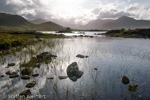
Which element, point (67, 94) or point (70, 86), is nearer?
point (67, 94)

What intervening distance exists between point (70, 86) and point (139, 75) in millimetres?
10408

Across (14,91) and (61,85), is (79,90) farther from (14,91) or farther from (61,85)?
(14,91)

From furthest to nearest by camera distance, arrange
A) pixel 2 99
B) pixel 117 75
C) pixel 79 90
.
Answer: pixel 117 75 → pixel 79 90 → pixel 2 99

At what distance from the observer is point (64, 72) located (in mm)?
16297

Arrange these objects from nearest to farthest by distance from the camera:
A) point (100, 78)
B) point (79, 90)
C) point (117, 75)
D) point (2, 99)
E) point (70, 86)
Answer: point (2, 99)
point (79, 90)
point (70, 86)
point (100, 78)
point (117, 75)

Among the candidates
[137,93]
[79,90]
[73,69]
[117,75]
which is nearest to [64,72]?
[73,69]

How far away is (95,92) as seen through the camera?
11.0m

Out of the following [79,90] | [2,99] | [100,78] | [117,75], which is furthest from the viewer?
[117,75]

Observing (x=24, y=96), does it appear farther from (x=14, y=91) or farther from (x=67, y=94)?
(x=67, y=94)

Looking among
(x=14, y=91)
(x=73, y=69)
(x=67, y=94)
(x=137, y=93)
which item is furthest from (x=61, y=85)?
(x=137, y=93)

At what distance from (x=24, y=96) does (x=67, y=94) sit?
4030mm

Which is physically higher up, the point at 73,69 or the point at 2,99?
the point at 73,69

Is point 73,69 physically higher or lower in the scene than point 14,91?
higher

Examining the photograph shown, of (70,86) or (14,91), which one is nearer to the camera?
(14,91)
